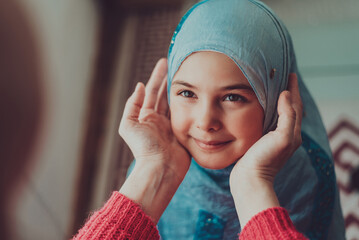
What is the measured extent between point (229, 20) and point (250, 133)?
0.23 metres

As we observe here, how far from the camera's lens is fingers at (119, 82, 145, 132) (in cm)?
89

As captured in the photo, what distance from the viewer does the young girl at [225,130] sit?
74 cm

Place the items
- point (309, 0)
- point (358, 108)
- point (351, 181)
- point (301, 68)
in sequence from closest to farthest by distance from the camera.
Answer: point (351, 181) < point (358, 108) < point (301, 68) < point (309, 0)

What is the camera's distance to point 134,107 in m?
0.90

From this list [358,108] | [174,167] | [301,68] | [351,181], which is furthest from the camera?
[301,68]

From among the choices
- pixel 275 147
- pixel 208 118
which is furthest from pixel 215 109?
pixel 275 147

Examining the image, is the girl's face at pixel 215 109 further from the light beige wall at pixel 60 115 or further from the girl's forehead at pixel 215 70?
the light beige wall at pixel 60 115

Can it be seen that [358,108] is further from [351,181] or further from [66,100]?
[66,100]

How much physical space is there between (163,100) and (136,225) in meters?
0.33

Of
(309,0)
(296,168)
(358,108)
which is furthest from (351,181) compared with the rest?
(309,0)

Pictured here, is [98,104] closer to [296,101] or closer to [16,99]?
[296,101]

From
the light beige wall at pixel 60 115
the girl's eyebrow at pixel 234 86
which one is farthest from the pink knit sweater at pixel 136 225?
the light beige wall at pixel 60 115

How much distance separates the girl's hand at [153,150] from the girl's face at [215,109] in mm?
75

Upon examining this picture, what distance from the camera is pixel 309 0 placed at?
1893 millimetres
